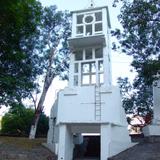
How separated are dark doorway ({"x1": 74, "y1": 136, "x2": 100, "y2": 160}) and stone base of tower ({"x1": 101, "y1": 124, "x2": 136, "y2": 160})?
7.91ft

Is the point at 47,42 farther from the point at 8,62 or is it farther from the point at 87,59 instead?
the point at 87,59

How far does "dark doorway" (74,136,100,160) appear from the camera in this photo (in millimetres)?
14798

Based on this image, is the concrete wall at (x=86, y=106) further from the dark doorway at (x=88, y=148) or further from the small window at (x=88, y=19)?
the small window at (x=88, y=19)

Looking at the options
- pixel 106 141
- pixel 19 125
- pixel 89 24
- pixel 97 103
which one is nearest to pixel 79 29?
pixel 89 24

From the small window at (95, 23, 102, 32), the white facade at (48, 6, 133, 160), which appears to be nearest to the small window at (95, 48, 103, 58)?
the white facade at (48, 6, 133, 160)

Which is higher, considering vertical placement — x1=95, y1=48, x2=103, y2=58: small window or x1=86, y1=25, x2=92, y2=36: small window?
x1=86, y1=25, x2=92, y2=36: small window

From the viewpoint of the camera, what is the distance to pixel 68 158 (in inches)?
502

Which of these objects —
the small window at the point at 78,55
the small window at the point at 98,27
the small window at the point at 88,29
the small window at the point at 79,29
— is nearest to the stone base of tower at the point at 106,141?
the small window at the point at 78,55

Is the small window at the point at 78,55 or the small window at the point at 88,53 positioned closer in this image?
the small window at the point at 88,53

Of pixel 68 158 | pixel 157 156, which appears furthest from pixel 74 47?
pixel 157 156

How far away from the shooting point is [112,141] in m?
12.1

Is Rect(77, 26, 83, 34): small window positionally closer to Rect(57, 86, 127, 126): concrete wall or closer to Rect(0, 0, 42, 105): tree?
Rect(0, 0, 42, 105): tree

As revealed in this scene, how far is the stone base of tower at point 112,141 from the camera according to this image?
38.8 ft

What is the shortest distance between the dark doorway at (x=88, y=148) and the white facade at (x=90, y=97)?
5.28 ft
